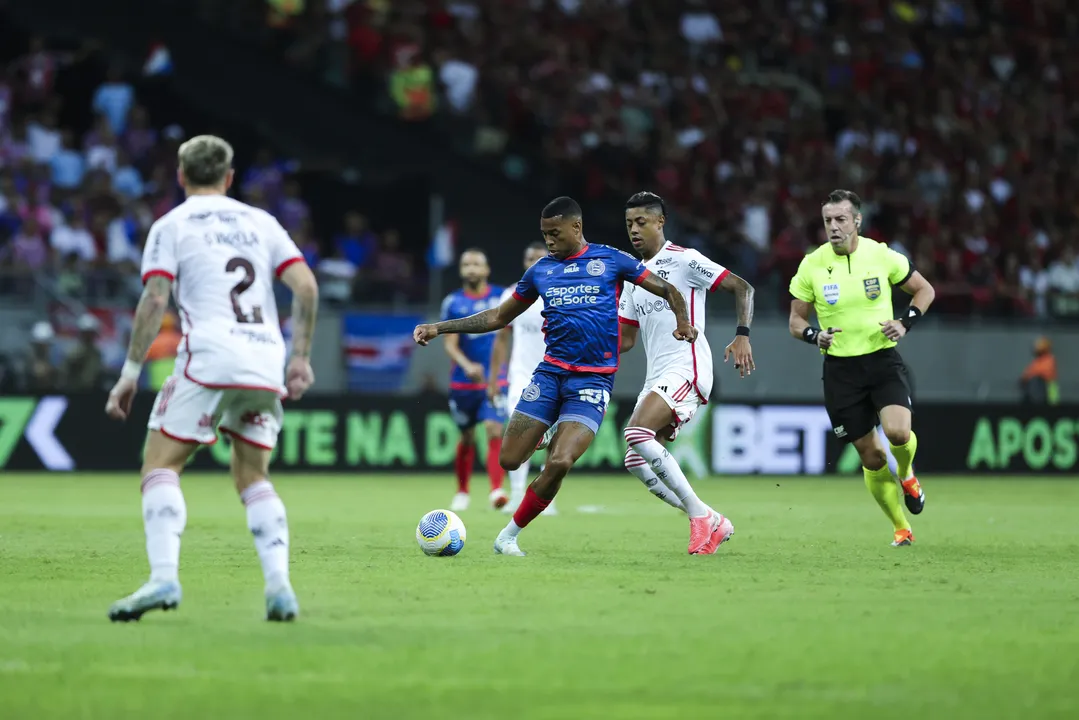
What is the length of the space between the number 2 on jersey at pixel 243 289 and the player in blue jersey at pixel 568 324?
3354mm

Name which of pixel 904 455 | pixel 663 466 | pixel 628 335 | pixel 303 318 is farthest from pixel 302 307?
pixel 904 455

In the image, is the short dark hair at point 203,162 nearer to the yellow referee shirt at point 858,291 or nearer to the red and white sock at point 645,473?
the red and white sock at point 645,473

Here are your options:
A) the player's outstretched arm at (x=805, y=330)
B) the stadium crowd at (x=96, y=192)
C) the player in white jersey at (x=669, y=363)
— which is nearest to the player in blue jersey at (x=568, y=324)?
the player in white jersey at (x=669, y=363)

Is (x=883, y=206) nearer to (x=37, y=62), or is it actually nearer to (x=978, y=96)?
(x=978, y=96)

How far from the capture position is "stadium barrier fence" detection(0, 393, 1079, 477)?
23438mm

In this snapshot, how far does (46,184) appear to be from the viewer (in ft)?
76.9

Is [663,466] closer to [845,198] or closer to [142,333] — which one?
[845,198]

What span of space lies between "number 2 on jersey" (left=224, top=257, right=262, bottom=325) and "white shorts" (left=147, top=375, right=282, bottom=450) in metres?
0.36

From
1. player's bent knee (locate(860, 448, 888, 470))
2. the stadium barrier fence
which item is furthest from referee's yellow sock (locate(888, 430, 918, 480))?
the stadium barrier fence

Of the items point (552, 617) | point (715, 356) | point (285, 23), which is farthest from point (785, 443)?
point (552, 617)

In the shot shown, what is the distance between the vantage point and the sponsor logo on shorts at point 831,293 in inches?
516

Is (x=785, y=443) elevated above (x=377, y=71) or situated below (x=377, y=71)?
below

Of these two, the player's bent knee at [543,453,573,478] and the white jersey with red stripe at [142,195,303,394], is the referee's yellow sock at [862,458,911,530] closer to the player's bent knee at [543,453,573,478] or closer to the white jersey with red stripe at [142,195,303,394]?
the player's bent knee at [543,453,573,478]

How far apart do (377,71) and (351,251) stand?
3927 mm
